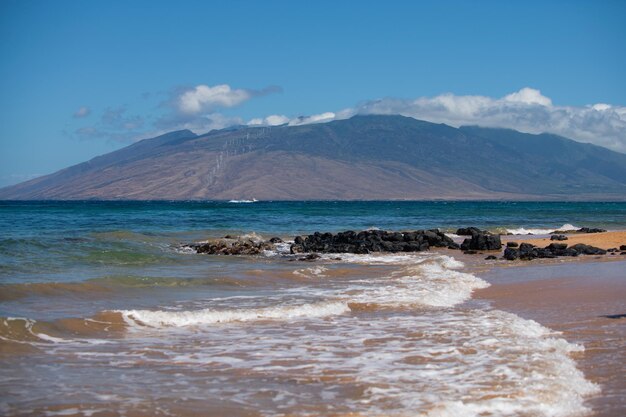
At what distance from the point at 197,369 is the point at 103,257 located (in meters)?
16.9

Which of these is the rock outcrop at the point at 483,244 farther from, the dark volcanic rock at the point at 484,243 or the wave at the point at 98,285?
the wave at the point at 98,285

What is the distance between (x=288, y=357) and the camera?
9016 mm

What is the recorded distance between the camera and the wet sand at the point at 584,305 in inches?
306

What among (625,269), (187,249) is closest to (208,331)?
(625,269)

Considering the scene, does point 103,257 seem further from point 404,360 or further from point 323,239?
point 404,360

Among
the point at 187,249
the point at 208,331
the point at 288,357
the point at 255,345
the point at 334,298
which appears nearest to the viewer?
the point at 288,357

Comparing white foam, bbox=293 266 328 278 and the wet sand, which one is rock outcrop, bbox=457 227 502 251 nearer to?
the wet sand

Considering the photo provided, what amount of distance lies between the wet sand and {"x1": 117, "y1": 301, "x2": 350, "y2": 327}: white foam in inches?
138

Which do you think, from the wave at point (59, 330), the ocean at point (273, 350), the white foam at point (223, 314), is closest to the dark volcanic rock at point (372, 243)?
the ocean at point (273, 350)

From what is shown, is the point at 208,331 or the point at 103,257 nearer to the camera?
the point at 208,331

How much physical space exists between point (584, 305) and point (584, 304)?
0.13 m

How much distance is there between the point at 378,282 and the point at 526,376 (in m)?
9.96

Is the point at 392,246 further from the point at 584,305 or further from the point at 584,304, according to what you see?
the point at 584,305

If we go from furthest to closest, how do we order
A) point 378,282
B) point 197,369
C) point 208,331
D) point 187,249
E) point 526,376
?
point 187,249 < point 378,282 < point 208,331 < point 197,369 < point 526,376
